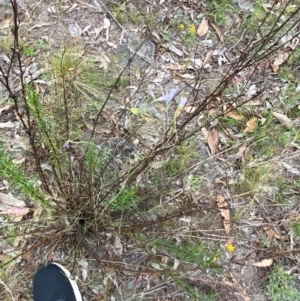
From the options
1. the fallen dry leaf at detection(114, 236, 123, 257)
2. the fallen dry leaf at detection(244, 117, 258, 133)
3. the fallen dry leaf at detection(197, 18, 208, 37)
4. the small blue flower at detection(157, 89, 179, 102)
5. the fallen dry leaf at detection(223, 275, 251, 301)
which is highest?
the fallen dry leaf at detection(197, 18, 208, 37)

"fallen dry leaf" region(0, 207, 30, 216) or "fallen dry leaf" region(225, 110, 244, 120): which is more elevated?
"fallen dry leaf" region(225, 110, 244, 120)

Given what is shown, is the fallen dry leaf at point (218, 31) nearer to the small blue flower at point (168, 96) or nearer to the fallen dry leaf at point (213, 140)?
the small blue flower at point (168, 96)

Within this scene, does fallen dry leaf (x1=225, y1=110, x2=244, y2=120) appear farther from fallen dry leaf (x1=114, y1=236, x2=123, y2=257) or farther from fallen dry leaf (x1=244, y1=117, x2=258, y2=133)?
fallen dry leaf (x1=114, y1=236, x2=123, y2=257)

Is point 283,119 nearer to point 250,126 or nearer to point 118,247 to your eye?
point 250,126

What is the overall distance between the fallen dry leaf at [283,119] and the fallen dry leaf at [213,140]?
1.19ft

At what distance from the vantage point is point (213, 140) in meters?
2.34

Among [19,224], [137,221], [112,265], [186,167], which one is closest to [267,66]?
[186,167]

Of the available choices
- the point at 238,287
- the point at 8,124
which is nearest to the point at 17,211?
the point at 8,124

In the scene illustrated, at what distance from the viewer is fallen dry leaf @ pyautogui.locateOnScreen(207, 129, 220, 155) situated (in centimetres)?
233

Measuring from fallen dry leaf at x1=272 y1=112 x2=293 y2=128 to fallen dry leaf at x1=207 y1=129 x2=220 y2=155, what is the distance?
0.36 m

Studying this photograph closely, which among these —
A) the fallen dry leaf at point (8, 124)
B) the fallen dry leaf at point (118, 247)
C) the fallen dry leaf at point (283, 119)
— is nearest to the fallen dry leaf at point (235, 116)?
the fallen dry leaf at point (283, 119)

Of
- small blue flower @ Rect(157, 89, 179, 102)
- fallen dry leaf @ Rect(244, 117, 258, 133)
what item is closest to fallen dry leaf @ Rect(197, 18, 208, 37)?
small blue flower @ Rect(157, 89, 179, 102)

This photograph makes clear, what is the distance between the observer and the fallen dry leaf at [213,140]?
91.6 inches

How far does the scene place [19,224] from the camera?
206cm
